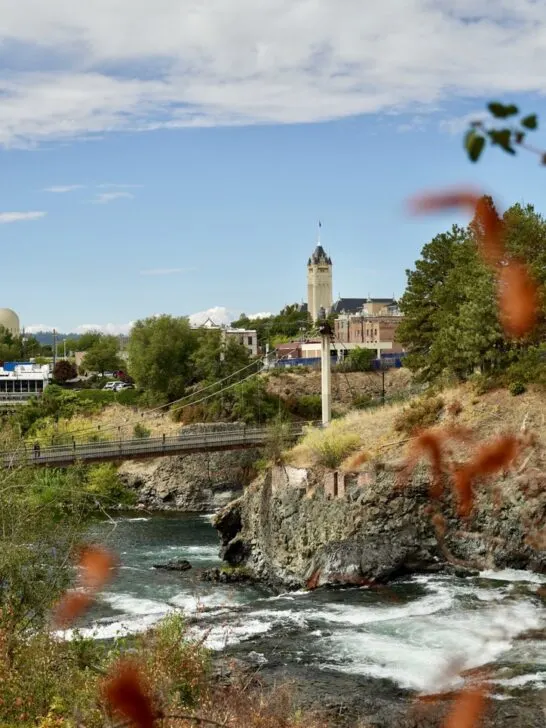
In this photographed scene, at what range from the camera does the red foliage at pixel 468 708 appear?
17.7m

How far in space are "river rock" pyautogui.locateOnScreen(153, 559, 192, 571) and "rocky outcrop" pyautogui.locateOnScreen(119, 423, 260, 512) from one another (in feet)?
57.5

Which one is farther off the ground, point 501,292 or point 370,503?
point 501,292

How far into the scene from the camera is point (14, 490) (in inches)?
755

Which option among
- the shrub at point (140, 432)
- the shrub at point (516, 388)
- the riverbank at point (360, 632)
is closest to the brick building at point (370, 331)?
the shrub at point (140, 432)

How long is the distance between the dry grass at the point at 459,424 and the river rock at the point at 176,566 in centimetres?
508

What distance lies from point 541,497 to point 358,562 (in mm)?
5926

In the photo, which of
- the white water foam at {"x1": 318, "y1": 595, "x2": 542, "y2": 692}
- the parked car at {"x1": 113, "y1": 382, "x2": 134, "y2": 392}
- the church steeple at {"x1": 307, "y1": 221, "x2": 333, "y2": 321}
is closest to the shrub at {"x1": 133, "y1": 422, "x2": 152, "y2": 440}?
the parked car at {"x1": 113, "y1": 382, "x2": 134, "y2": 392}

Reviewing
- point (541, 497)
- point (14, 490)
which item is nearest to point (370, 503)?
point (541, 497)

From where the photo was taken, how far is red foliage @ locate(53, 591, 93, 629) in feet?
69.6

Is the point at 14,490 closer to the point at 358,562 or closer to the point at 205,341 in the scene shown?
the point at 358,562

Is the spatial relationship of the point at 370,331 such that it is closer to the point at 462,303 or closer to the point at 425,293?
the point at 425,293

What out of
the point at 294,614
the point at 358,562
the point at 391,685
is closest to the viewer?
the point at 391,685

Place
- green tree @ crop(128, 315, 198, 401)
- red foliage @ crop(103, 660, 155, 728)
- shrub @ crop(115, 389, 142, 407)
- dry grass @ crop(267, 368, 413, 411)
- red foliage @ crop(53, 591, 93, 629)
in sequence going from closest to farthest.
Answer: red foliage @ crop(103, 660, 155, 728)
red foliage @ crop(53, 591, 93, 629)
green tree @ crop(128, 315, 198, 401)
dry grass @ crop(267, 368, 413, 411)
shrub @ crop(115, 389, 142, 407)

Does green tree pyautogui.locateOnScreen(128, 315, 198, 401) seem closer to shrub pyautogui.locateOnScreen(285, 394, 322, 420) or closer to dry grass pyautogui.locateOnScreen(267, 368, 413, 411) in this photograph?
dry grass pyautogui.locateOnScreen(267, 368, 413, 411)
